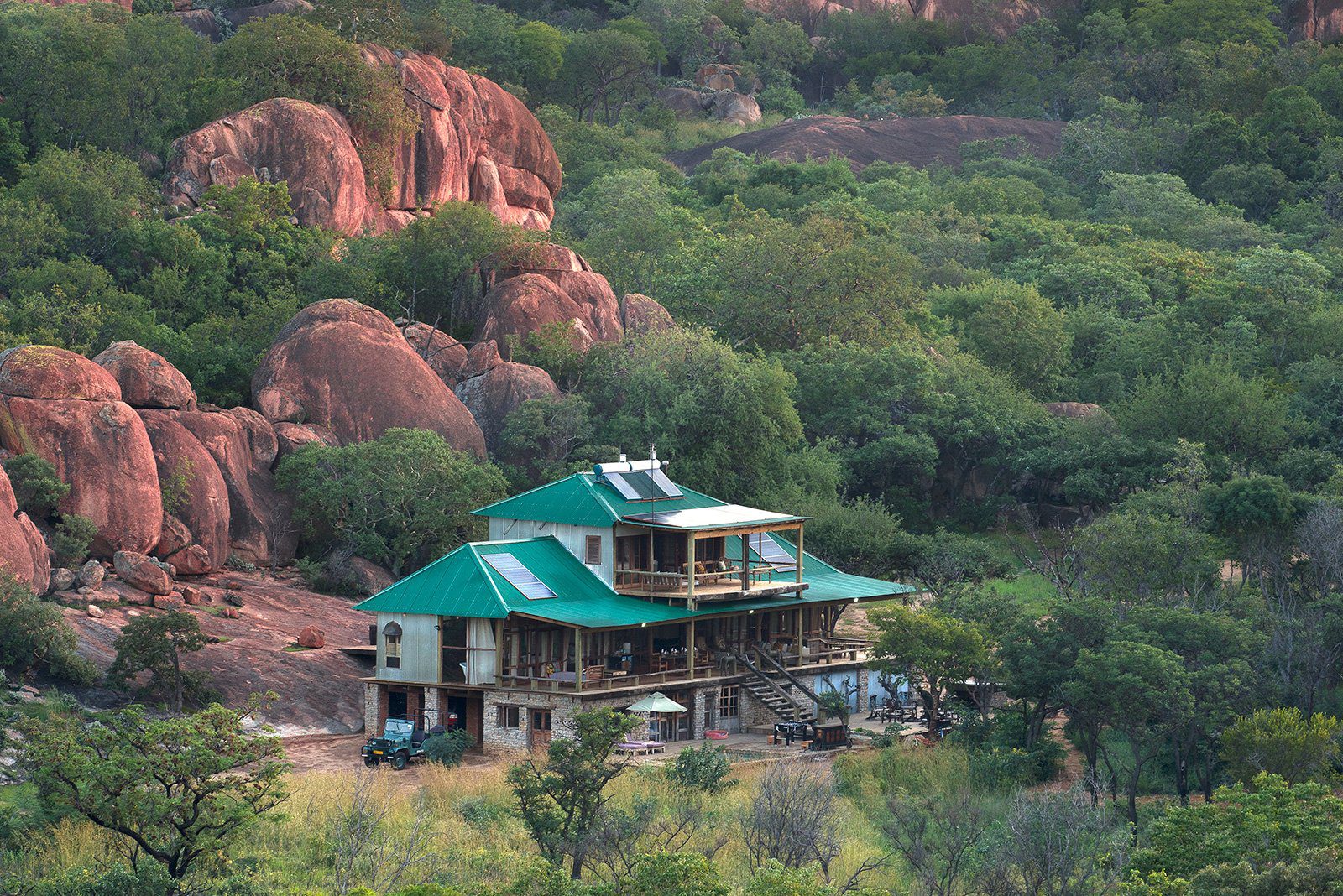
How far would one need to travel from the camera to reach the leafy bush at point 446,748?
4591 centimetres

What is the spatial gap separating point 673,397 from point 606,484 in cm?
1472

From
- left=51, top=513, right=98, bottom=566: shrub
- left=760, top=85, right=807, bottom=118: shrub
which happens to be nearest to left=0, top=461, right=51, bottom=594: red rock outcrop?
left=51, top=513, right=98, bottom=566: shrub

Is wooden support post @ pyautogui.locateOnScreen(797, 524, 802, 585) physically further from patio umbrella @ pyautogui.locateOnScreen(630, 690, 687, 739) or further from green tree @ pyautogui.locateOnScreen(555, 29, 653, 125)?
green tree @ pyautogui.locateOnScreen(555, 29, 653, 125)

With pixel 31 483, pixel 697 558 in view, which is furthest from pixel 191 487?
pixel 697 558

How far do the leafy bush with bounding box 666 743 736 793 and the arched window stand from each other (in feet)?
29.5

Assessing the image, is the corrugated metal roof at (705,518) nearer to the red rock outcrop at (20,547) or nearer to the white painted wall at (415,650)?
the white painted wall at (415,650)

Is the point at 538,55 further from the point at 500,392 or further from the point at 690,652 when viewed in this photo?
the point at 690,652

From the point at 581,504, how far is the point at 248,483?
42.6 ft

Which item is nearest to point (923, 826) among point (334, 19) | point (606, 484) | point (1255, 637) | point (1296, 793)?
point (1296, 793)

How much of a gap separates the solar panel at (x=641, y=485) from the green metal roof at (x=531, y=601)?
2272 mm

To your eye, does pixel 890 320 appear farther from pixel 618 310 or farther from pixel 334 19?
pixel 334 19

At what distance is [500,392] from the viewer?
67688mm

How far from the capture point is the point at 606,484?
2063 inches

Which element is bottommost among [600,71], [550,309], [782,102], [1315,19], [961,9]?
[550,309]
